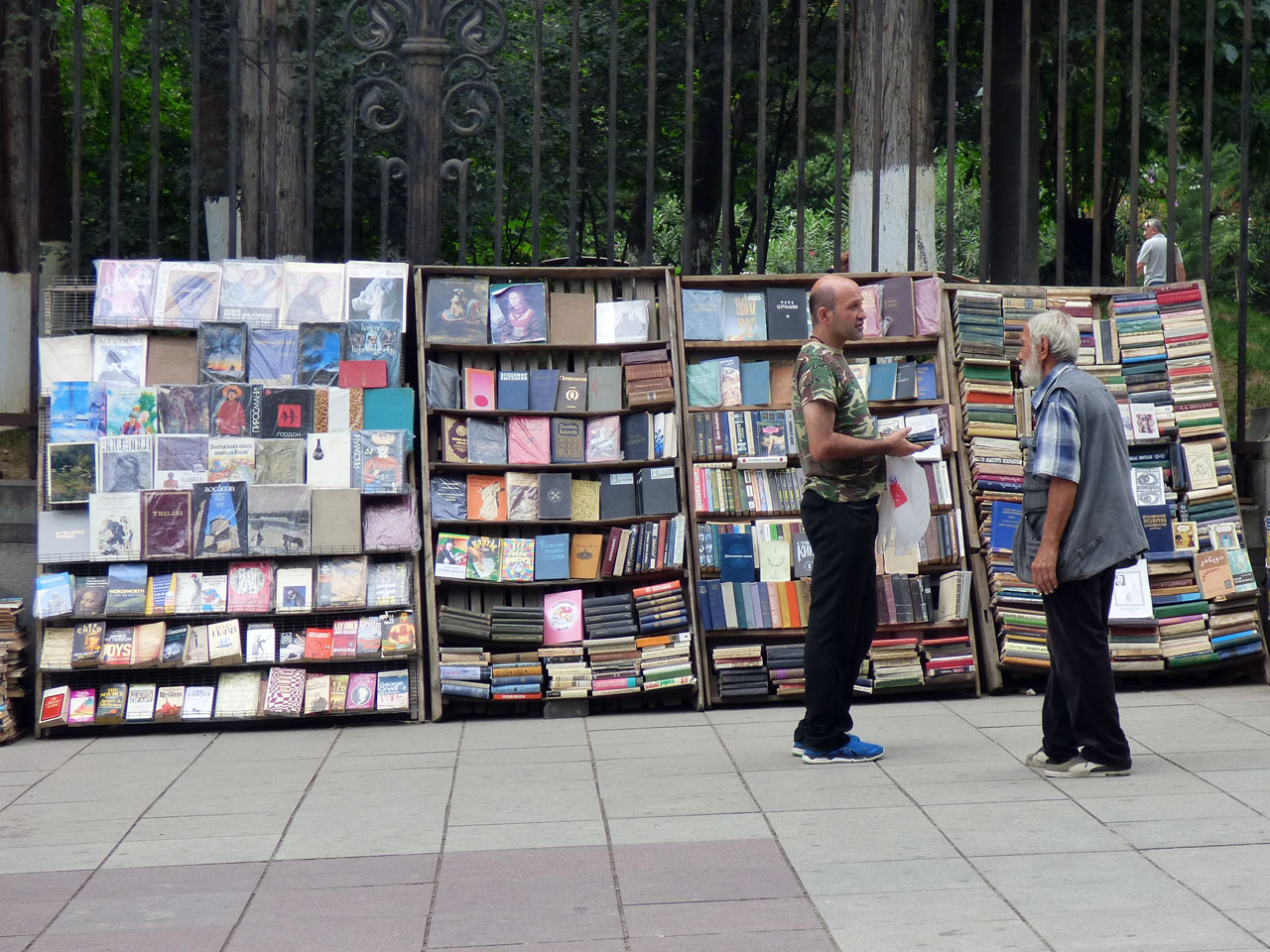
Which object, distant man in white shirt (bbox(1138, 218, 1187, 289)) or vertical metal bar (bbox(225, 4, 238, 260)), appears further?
distant man in white shirt (bbox(1138, 218, 1187, 289))

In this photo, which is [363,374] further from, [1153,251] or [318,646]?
[1153,251]

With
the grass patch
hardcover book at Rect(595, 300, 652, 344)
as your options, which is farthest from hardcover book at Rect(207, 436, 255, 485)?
the grass patch

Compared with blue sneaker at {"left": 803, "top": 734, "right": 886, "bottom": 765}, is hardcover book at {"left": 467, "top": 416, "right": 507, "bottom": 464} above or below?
above

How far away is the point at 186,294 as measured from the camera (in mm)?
6684

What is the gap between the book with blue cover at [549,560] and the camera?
6.76m

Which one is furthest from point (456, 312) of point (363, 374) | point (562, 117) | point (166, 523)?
point (562, 117)

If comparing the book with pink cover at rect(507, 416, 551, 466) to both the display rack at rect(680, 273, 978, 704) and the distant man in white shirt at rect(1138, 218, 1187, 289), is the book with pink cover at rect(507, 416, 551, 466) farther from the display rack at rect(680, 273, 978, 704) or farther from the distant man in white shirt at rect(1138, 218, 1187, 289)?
the distant man in white shirt at rect(1138, 218, 1187, 289)

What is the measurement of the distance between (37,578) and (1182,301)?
5872mm

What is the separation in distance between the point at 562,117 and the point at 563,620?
10771 millimetres

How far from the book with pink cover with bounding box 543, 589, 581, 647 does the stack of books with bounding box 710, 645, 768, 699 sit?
27.5 inches

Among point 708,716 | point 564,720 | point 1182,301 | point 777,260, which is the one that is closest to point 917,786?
point 708,716

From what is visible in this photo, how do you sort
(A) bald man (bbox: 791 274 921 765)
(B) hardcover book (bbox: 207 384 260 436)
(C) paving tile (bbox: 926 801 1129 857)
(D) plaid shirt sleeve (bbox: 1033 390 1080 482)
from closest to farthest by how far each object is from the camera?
(C) paving tile (bbox: 926 801 1129 857)
(D) plaid shirt sleeve (bbox: 1033 390 1080 482)
(A) bald man (bbox: 791 274 921 765)
(B) hardcover book (bbox: 207 384 260 436)

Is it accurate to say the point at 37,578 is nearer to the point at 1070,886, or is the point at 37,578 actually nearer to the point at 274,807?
the point at 274,807

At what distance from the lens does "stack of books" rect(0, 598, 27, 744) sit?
6359 mm
